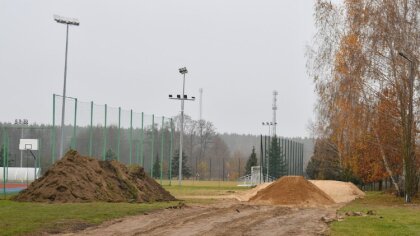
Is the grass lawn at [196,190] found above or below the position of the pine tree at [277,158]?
below

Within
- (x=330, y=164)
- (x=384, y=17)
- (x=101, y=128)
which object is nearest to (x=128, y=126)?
(x=101, y=128)

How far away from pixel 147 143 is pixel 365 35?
1731cm

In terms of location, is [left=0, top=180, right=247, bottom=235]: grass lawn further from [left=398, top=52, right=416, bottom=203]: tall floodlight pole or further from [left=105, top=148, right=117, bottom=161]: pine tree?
[left=398, top=52, right=416, bottom=203]: tall floodlight pole

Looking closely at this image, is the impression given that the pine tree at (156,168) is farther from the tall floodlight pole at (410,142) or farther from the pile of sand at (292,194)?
the tall floodlight pole at (410,142)

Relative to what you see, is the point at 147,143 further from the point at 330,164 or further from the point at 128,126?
the point at 330,164

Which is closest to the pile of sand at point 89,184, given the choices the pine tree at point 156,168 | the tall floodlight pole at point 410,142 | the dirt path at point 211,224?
the dirt path at point 211,224

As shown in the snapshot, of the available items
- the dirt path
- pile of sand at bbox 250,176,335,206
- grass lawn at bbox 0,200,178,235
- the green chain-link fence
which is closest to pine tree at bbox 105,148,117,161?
the green chain-link fence

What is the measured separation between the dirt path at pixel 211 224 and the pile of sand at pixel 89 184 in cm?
473

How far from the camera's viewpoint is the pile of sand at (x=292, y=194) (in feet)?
99.1

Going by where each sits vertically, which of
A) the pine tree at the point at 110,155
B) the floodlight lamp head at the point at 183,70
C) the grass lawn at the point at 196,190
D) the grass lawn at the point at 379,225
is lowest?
the grass lawn at the point at 196,190

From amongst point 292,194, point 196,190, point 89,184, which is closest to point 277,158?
point 196,190

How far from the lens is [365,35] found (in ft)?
107

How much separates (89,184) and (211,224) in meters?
9.83

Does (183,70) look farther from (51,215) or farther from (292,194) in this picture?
(51,215)
